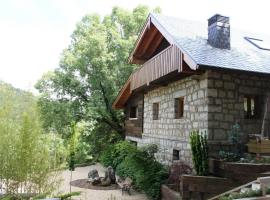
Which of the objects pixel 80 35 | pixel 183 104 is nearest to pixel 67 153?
pixel 183 104

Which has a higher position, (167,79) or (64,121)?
(167,79)

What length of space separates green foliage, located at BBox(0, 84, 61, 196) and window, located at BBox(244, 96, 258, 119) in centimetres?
626

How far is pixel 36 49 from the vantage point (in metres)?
15.2

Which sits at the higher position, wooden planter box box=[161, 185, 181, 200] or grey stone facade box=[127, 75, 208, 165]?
grey stone facade box=[127, 75, 208, 165]

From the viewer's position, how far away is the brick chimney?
11.1m

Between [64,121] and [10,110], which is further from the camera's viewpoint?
[64,121]

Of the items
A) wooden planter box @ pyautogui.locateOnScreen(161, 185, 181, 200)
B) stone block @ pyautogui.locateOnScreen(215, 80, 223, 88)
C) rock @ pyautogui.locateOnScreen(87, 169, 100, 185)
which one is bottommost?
rock @ pyautogui.locateOnScreen(87, 169, 100, 185)

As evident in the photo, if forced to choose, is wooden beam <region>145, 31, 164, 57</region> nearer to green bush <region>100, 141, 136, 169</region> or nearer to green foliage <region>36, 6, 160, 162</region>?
green bush <region>100, 141, 136, 169</region>

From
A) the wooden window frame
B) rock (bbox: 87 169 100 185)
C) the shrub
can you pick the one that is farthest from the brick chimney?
rock (bbox: 87 169 100 185)

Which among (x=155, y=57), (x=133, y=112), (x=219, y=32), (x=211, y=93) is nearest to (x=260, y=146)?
(x=211, y=93)

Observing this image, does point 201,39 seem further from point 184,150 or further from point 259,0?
point 184,150

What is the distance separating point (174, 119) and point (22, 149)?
581 centimetres

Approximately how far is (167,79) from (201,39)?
1941 mm

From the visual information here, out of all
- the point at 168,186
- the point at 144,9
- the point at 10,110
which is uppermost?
the point at 144,9
